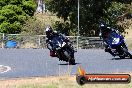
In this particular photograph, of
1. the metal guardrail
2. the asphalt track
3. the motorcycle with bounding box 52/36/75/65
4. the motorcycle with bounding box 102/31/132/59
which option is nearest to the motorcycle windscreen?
the motorcycle with bounding box 102/31/132/59

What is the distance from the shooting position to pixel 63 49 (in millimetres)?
23062

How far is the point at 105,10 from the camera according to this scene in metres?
43.8

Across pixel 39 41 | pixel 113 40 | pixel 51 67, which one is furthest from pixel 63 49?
pixel 39 41

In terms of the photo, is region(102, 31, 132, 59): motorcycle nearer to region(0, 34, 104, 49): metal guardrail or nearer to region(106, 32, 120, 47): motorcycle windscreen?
region(106, 32, 120, 47): motorcycle windscreen

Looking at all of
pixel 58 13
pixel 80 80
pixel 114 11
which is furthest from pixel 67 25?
pixel 80 80

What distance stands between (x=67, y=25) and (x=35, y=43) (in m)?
6.42

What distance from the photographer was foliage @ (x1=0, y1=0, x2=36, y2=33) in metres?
44.5

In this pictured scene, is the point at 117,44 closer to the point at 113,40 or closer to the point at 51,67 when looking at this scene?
the point at 113,40

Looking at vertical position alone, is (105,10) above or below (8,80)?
above

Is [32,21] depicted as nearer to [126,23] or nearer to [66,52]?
[126,23]

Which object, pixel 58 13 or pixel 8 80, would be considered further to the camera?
pixel 58 13

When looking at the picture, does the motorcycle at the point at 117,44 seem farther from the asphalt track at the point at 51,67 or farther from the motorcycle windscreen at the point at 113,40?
the asphalt track at the point at 51,67

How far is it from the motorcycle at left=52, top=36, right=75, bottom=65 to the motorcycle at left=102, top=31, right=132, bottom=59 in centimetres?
281

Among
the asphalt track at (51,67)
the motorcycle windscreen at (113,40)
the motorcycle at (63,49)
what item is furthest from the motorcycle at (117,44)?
the motorcycle at (63,49)
